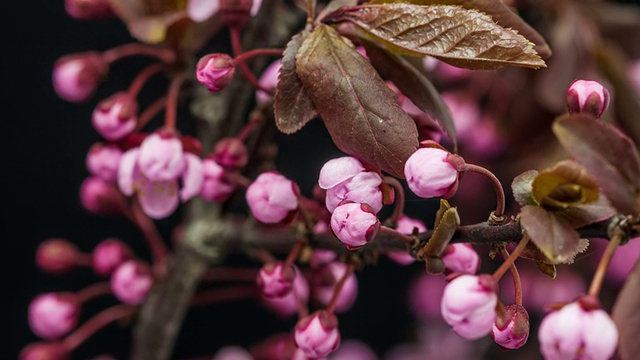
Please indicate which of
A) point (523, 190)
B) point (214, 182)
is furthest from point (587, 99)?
point (214, 182)

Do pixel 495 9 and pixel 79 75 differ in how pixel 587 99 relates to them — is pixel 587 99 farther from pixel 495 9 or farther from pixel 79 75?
pixel 79 75

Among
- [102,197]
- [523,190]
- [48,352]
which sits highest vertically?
[523,190]

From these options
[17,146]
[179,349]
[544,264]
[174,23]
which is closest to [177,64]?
[174,23]

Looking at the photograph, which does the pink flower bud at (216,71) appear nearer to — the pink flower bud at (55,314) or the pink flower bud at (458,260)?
the pink flower bud at (458,260)

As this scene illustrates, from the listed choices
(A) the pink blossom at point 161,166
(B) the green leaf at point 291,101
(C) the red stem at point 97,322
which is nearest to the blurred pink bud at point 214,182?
(A) the pink blossom at point 161,166

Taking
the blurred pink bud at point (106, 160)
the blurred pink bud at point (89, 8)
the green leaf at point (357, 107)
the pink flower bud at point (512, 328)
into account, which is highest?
the blurred pink bud at point (89, 8)

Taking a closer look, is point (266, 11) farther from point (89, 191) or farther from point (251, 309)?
point (251, 309)

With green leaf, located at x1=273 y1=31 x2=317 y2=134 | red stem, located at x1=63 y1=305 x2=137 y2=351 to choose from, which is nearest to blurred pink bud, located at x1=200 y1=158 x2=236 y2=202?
green leaf, located at x1=273 y1=31 x2=317 y2=134
